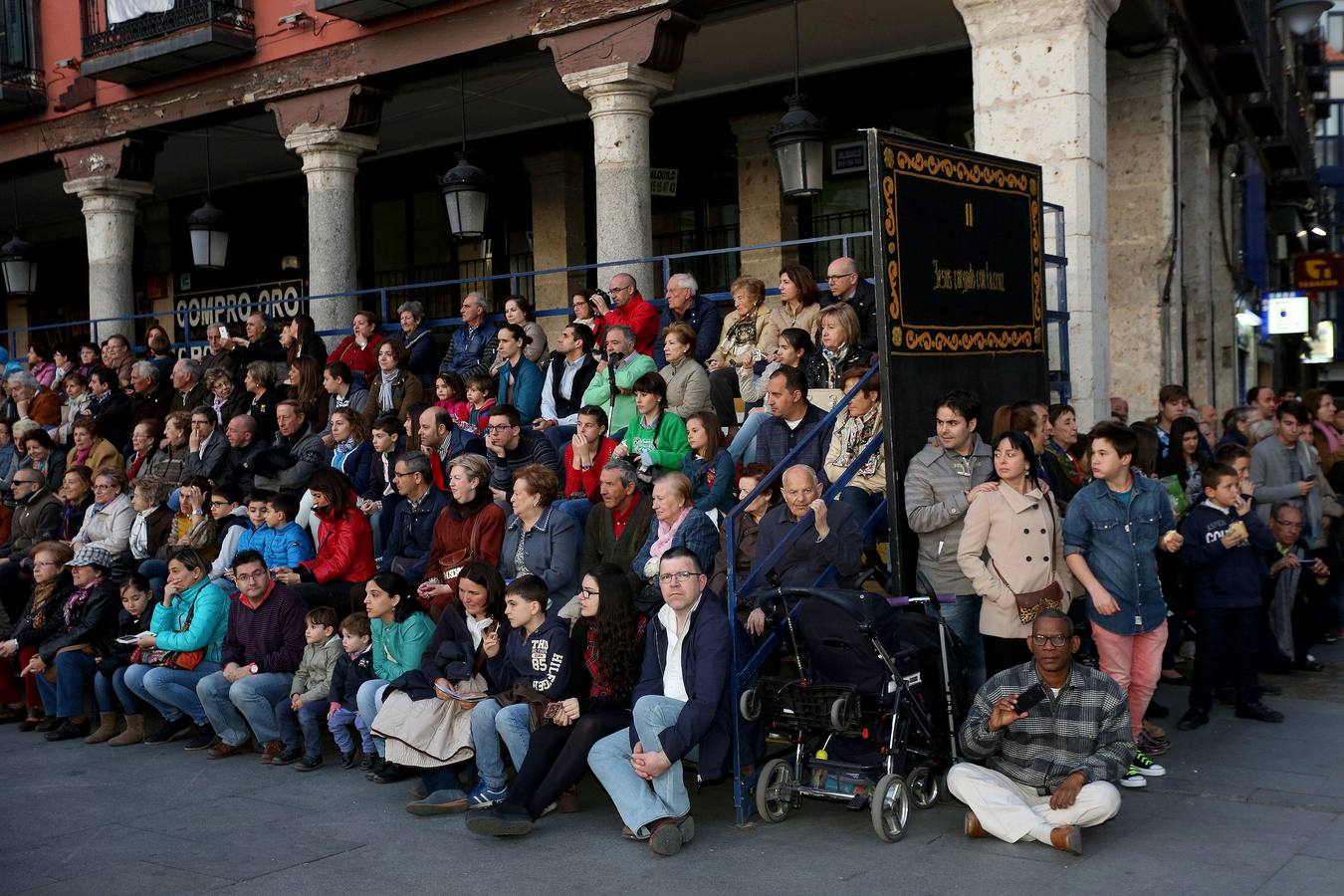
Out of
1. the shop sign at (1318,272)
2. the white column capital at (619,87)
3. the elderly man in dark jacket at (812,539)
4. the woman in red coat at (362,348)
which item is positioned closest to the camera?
the elderly man in dark jacket at (812,539)

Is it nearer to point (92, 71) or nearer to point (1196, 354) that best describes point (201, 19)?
point (92, 71)

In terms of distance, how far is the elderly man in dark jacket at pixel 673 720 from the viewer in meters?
6.13

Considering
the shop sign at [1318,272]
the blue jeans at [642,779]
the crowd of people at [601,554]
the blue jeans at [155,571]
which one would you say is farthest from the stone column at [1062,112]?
the shop sign at [1318,272]

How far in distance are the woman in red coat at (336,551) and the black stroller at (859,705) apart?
12.0 ft

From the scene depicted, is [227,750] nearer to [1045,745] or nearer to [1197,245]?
[1045,745]

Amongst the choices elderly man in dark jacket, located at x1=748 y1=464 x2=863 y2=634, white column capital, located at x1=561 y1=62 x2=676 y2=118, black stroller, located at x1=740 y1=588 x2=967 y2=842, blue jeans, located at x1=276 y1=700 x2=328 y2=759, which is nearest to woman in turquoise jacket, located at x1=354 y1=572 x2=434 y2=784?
blue jeans, located at x1=276 y1=700 x2=328 y2=759

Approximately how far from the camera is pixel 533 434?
9.70 metres

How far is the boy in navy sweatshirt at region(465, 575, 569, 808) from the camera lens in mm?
6828

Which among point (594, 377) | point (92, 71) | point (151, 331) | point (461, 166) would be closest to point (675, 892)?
point (594, 377)

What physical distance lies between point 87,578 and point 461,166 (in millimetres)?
5844

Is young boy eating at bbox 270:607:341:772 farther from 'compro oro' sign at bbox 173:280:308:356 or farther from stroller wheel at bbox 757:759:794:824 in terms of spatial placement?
'compro oro' sign at bbox 173:280:308:356

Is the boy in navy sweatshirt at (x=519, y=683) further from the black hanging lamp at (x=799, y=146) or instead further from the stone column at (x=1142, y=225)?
the stone column at (x=1142, y=225)

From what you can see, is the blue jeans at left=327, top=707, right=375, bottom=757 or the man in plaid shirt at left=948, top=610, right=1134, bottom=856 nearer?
the man in plaid shirt at left=948, top=610, right=1134, bottom=856

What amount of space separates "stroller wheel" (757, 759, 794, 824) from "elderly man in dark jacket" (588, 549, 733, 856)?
0.23 m
